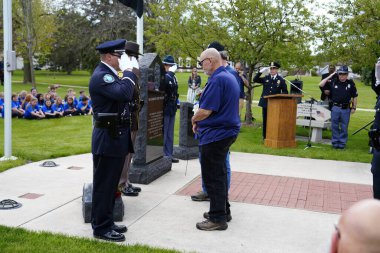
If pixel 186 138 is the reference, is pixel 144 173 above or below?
below

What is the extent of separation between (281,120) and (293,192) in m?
4.20

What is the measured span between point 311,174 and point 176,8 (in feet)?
29.6

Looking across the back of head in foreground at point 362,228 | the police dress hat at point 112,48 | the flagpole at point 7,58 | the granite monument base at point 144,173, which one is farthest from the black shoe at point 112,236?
the flagpole at point 7,58

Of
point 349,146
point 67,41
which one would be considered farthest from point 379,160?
point 67,41

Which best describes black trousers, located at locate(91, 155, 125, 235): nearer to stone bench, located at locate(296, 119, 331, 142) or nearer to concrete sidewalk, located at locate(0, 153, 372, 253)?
concrete sidewalk, located at locate(0, 153, 372, 253)

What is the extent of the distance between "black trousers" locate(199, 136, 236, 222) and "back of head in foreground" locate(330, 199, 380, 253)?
141 inches

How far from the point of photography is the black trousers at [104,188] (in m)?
4.64

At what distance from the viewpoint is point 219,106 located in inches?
193

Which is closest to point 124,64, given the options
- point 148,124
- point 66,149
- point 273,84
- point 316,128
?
point 148,124

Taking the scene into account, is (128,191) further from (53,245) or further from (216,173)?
(53,245)

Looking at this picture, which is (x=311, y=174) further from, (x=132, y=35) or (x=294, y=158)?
(x=132, y=35)

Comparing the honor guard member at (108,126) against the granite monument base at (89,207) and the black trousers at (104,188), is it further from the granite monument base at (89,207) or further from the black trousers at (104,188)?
the granite monument base at (89,207)

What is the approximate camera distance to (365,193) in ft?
23.1

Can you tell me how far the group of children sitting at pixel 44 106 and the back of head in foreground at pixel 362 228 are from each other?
50.5 feet
